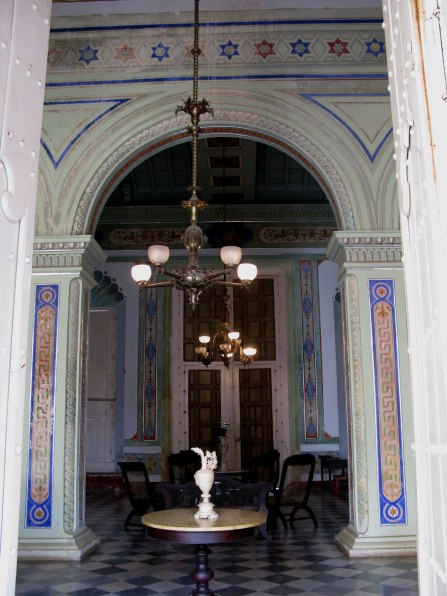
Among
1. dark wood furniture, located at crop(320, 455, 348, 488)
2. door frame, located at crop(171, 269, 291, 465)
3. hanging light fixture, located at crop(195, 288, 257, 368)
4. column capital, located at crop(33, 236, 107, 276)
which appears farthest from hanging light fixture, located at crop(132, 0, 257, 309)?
door frame, located at crop(171, 269, 291, 465)

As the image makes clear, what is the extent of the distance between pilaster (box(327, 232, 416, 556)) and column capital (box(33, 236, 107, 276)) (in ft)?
9.09

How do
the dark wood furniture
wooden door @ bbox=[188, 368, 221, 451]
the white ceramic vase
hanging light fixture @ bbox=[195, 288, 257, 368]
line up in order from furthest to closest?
1. wooden door @ bbox=[188, 368, 221, 451]
2. the dark wood furniture
3. hanging light fixture @ bbox=[195, 288, 257, 368]
4. the white ceramic vase

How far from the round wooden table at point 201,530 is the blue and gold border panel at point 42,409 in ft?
6.54

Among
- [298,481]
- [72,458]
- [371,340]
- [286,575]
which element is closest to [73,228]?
[72,458]

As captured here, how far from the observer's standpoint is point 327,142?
6.79 metres

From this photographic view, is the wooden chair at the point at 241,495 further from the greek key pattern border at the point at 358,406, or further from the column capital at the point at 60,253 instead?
the column capital at the point at 60,253

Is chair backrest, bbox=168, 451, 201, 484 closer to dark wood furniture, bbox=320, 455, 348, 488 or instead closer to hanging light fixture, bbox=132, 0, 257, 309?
dark wood furniture, bbox=320, 455, 348, 488

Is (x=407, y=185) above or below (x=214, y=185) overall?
below

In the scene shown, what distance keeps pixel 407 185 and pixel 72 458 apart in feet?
16.6

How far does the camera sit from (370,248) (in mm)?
6480

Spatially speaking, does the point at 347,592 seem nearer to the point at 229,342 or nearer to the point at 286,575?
the point at 286,575

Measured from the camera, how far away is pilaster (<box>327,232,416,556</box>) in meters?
5.91

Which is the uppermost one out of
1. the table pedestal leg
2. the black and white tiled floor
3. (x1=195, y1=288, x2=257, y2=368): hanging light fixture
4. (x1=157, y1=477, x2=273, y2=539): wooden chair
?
(x1=195, y1=288, x2=257, y2=368): hanging light fixture

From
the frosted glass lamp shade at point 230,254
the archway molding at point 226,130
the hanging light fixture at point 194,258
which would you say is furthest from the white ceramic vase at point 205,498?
the archway molding at point 226,130
